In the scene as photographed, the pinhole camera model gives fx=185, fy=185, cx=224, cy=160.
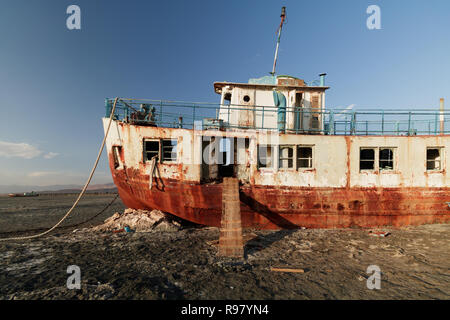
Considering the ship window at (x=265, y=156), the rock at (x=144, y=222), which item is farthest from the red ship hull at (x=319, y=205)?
the ship window at (x=265, y=156)

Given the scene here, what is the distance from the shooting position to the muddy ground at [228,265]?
4.12 meters

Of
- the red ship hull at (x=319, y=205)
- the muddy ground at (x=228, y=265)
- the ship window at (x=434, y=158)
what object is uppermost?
the ship window at (x=434, y=158)

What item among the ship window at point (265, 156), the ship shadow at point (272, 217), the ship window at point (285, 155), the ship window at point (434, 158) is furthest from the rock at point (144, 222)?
the ship window at point (434, 158)

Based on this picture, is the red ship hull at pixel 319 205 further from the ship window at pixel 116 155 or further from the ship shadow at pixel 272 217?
the ship window at pixel 116 155

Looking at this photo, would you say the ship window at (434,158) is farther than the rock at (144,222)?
Yes

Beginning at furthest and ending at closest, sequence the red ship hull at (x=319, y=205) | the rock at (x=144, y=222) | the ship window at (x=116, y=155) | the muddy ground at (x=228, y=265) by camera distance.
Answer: the ship window at (x=116, y=155) → the rock at (x=144, y=222) → the red ship hull at (x=319, y=205) → the muddy ground at (x=228, y=265)

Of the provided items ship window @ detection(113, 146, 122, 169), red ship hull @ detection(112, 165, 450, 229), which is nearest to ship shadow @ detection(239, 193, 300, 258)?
red ship hull @ detection(112, 165, 450, 229)

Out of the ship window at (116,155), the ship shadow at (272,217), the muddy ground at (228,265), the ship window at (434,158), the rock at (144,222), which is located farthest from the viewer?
the ship window at (116,155)

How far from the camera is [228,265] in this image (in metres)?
5.32

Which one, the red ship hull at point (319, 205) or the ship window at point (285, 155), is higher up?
the ship window at point (285, 155)

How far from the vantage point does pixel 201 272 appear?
498cm

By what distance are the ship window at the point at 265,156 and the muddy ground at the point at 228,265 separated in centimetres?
317

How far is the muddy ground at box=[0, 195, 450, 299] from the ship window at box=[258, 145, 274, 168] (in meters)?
3.17

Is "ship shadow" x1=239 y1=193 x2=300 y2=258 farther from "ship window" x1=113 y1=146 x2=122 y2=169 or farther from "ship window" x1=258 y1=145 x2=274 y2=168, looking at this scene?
"ship window" x1=113 y1=146 x2=122 y2=169
